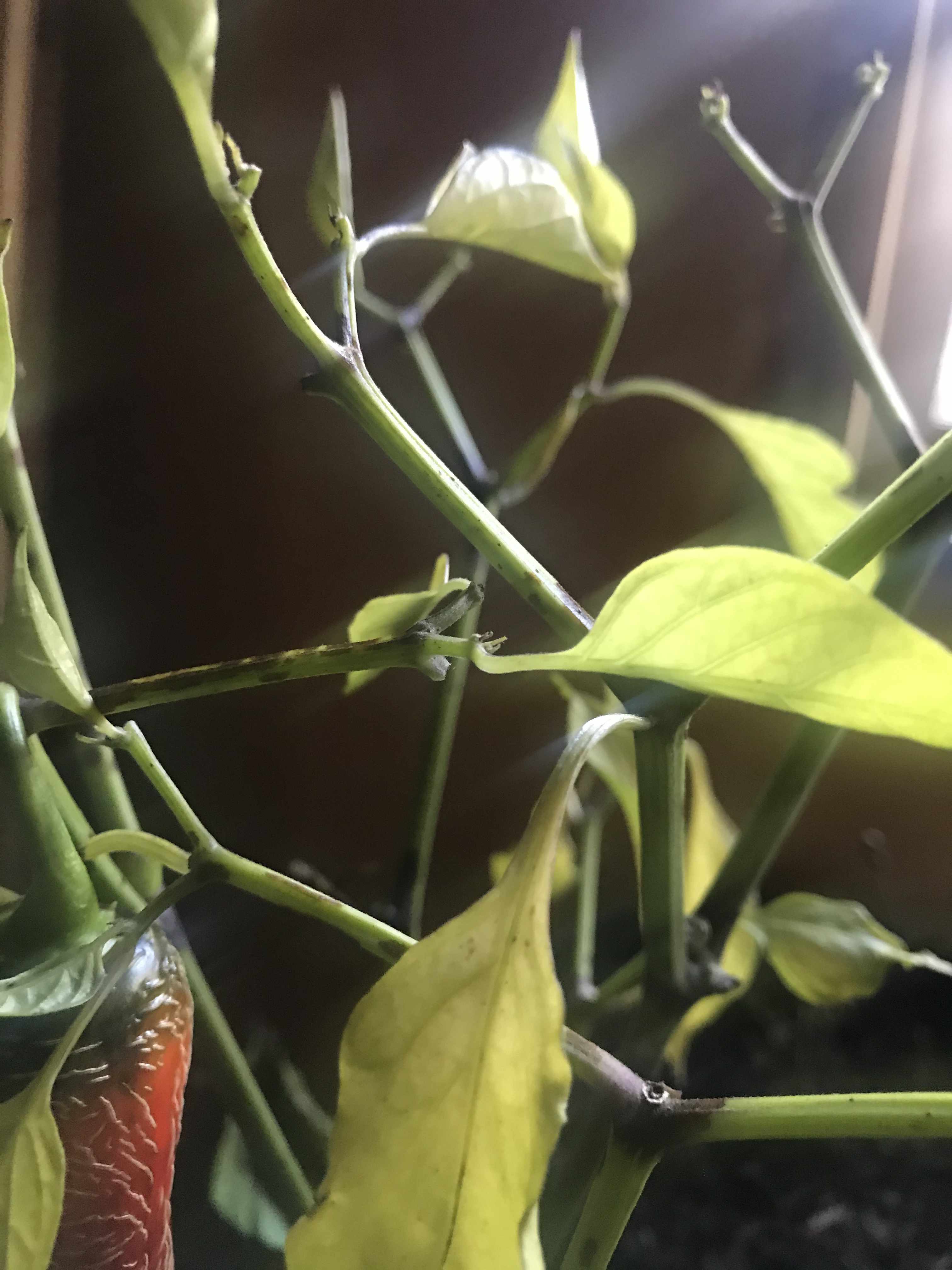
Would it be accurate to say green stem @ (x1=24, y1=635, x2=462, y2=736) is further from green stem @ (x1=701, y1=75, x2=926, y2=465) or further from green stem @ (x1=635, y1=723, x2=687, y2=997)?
green stem @ (x1=701, y1=75, x2=926, y2=465)

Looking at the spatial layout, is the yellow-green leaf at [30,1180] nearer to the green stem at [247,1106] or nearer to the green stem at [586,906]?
the green stem at [247,1106]

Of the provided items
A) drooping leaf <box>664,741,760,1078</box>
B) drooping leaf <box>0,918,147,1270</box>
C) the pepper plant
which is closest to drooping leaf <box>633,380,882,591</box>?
the pepper plant

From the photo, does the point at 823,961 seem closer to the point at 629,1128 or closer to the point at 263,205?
the point at 629,1128

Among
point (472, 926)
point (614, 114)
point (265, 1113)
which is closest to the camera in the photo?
point (472, 926)

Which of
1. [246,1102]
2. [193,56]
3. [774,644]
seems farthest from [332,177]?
[246,1102]

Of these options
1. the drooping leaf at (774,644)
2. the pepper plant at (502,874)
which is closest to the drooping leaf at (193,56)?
the pepper plant at (502,874)

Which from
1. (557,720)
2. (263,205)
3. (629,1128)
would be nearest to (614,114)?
(263,205)
